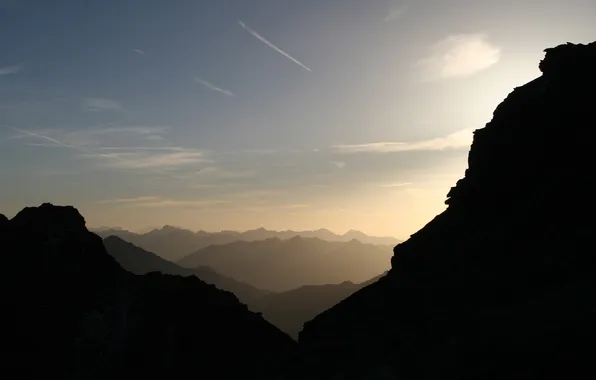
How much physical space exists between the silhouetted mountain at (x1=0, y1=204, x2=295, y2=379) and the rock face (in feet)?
28.6

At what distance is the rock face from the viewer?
77.4 feet

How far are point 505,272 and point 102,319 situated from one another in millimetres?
39378

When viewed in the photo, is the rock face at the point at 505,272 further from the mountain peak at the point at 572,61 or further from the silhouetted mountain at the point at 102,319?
the silhouetted mountain at the point at 102,319

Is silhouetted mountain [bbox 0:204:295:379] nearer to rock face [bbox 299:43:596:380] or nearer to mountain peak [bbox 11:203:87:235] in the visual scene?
mountain peak [bbox 11:203:87:235]

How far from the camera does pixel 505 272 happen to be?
33.2 meters

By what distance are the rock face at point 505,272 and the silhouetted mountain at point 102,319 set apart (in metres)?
8.72

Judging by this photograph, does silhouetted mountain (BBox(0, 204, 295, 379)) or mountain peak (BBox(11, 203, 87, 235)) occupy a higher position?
mountain peak (BBox(11, 203, 87, 235))

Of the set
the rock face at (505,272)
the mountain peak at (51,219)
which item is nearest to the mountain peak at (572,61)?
the rock face at (505,272)

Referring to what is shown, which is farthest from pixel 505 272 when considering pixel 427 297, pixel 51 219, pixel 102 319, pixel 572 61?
pixel 51 219

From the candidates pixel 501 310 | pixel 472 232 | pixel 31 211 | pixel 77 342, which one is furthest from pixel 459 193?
pixel 31 211

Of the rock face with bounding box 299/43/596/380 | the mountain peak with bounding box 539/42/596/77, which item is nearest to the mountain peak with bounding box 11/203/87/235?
the rock face with bounding box 299/43/596/380

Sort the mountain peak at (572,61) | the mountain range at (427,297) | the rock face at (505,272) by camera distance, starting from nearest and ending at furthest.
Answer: the rock face at (505,272) < the mountain range at (427,297) < the mountain peak at (572,61)

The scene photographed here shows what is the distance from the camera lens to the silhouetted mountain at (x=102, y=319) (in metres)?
40.1

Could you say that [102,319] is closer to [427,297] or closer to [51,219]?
[51,219]
